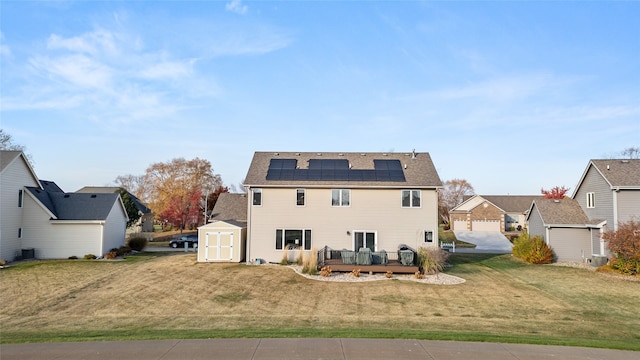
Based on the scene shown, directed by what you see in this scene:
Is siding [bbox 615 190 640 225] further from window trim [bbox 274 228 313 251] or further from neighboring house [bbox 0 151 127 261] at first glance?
neighboring house [bbox 0 151 127 261]

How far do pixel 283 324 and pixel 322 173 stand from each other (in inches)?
594

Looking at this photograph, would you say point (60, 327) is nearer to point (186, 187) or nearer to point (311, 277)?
point (311, 277)

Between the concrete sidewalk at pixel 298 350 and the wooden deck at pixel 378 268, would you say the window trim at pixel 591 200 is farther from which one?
the concrete sidewalk at pixel 298 350

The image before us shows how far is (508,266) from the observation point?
26.4m

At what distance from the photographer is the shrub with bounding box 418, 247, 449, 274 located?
2216 centimetres

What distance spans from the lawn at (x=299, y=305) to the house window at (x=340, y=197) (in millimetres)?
5548

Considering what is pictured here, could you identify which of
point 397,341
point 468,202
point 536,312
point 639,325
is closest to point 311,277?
point 536,312

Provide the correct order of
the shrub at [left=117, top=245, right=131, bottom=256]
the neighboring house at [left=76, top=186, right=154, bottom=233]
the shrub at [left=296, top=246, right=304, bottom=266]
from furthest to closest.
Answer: the neighboring house at [left=76, top=186, right=154, bottom=233]
the shrub at [left=117, top=245, right=131, bottom=256]
the shrub at [left=296, top=246, right=304, bottom=266]

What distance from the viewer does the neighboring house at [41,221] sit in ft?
86.7

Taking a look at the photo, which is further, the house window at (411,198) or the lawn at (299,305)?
the house window at (411,198)

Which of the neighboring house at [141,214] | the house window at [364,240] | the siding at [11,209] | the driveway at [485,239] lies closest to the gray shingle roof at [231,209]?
the house window at [364,240]

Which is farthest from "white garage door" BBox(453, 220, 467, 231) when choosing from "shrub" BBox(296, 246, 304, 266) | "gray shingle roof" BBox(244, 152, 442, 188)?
"shrub" BBox(296, 246, 304, 266)

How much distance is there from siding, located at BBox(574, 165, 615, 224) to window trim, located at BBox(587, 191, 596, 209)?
0.15m

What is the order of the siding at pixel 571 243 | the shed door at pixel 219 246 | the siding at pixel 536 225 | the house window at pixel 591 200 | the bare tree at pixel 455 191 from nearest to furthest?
1. the shed door at pixel 219 246
2. the siding at pixel 571 243
3. the house window at pixel 591 200
4. the siding at pixel 536 225
5. the bare tree at pixel 455 191
